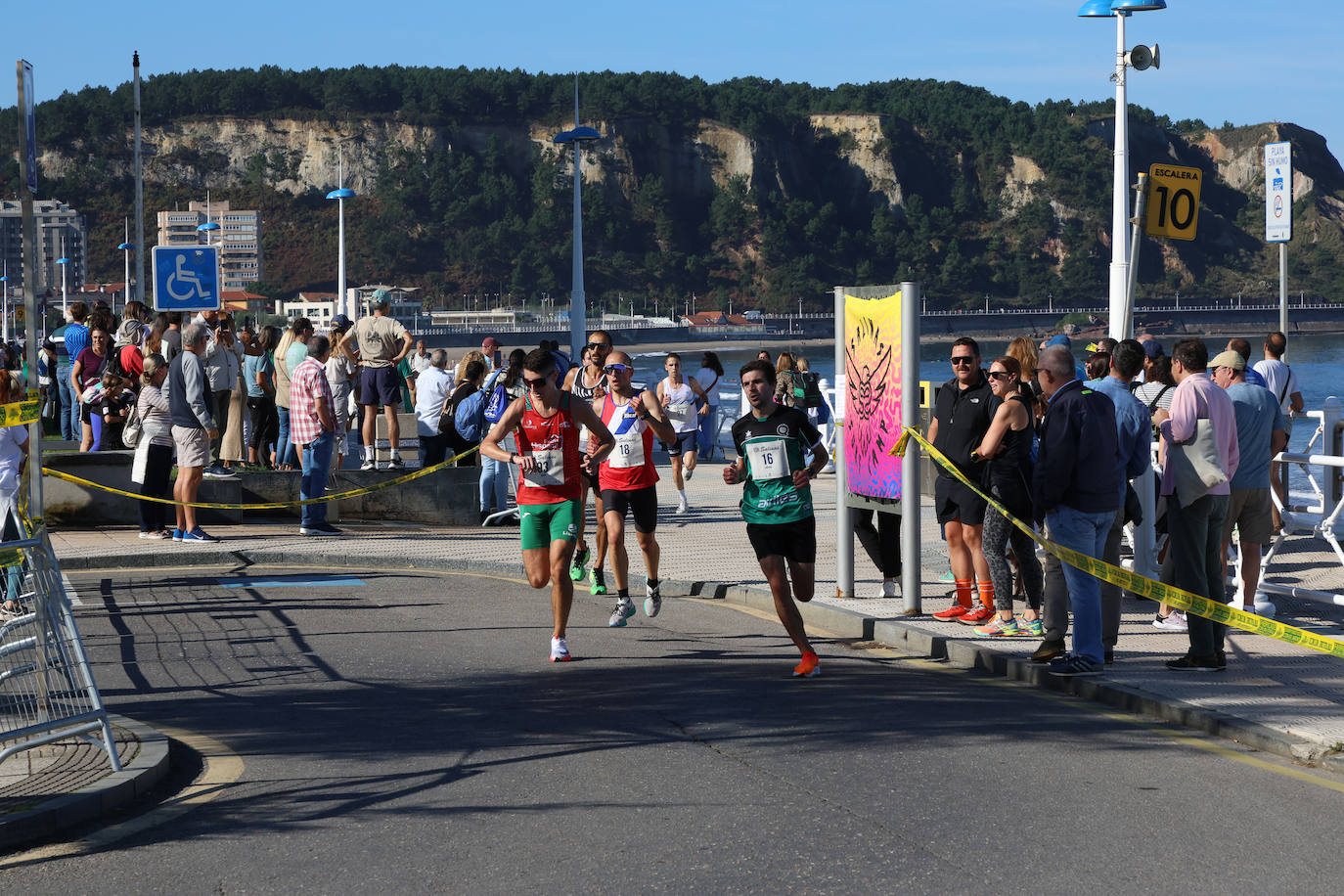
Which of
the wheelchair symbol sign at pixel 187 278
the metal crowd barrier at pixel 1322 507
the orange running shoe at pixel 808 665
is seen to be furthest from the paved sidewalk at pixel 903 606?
the wheelchair symbol sign at pixel 187 278

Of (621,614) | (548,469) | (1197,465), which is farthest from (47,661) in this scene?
(1197,465)

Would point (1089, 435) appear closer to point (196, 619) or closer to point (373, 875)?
point (373, 875)

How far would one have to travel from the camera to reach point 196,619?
1022cm

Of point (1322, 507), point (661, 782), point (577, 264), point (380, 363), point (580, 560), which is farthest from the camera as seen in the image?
point (577, 264)

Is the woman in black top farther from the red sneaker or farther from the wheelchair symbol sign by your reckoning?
the wheelchair symbol sign

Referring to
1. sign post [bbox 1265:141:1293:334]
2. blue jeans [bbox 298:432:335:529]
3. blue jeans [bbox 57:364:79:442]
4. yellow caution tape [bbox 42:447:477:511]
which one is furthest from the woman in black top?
blue jeans [bbox 57:364:79:442]

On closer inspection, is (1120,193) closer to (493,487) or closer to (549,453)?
(493,487)

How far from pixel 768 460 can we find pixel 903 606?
248 cm

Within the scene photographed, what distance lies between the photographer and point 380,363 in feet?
57.3

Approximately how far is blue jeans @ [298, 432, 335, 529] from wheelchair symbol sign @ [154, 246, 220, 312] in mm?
2077

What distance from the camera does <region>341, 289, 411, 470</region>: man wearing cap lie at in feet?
56.3

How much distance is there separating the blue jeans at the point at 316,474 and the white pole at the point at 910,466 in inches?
261

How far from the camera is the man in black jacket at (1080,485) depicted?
823 cm

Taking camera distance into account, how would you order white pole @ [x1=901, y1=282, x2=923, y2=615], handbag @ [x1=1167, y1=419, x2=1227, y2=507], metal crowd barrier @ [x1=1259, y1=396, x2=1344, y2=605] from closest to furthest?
1. handbag @ [x1=1167, y1=419, x2=1227, y2=507]
2. metal crowd barrier @ [x1=1259, y1=396, x2=1344, y2=605]
3. white pole @ [x1=901, y1=282, x2=923, y2=615]
